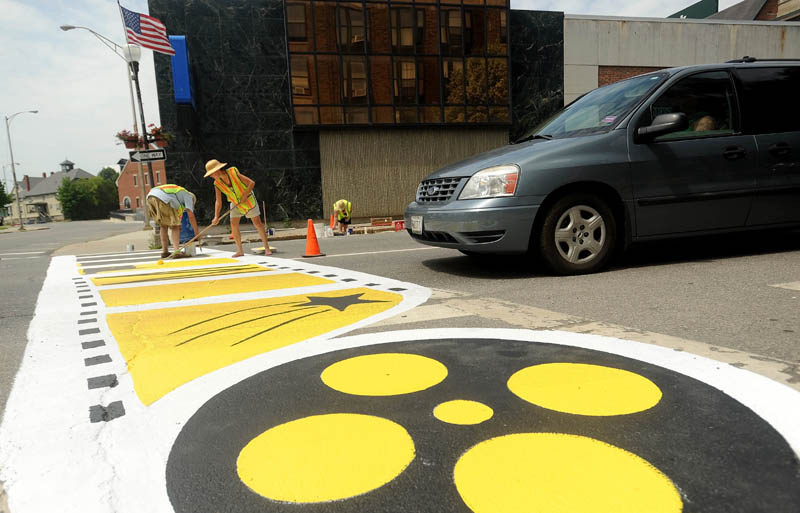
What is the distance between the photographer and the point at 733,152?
196 inches

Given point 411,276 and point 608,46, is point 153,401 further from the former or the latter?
point 608,46

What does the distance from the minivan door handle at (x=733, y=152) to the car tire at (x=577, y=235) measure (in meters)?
1.31

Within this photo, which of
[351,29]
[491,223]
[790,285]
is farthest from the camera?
[351,29]

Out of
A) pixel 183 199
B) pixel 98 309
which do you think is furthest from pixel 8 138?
pixel 98 309

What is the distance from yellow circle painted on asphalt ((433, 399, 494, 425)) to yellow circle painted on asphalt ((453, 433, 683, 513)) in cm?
17

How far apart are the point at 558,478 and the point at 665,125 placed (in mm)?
4070

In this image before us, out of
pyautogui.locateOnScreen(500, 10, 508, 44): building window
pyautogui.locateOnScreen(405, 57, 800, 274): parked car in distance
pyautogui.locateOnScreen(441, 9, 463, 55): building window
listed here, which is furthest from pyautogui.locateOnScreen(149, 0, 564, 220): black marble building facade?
pyautogui.locateOnScreen(405, 57, 800, 274): parked car in distance

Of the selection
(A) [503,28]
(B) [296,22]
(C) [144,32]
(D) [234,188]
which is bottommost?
(D) [234,188]

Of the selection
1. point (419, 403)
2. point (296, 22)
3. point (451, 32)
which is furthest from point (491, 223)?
point (451, 32)

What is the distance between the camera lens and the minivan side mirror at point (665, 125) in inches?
177

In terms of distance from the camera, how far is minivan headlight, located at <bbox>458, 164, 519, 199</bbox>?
15.3 ft

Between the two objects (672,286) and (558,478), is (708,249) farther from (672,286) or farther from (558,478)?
(558,478)

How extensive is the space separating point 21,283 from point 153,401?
5463 mm

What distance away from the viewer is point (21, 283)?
6207 mm
